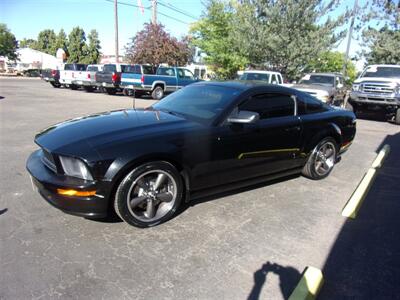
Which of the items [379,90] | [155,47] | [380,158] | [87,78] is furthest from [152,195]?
[155,47]

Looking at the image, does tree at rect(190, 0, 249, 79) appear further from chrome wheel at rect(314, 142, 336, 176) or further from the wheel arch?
the wheel arch

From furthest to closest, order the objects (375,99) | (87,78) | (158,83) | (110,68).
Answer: (87,78) < (110,68) < (158,83) < (375,99)

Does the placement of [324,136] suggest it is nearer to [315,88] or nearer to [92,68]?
[315,88]

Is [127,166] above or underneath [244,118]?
underneath

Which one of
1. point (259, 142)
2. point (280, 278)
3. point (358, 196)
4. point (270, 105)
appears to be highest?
point (270, 105)

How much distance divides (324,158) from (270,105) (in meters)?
1.59

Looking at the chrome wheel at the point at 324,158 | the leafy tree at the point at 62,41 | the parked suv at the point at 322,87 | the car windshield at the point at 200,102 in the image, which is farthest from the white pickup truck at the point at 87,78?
the leafy tree at the point at 62,41

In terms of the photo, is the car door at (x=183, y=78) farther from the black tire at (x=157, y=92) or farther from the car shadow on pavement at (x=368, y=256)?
the car shadow on pavement at (x=368, y=256)

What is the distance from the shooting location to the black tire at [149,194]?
3275mm

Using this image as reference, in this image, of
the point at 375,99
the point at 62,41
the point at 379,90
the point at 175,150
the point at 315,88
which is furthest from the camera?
the point at 62,41

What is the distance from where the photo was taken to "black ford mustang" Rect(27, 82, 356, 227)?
3146mm

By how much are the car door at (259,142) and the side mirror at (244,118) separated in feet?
0.27

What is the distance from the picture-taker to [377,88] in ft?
41.6

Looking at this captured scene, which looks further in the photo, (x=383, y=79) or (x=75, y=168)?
(x=383, y=79)
